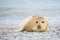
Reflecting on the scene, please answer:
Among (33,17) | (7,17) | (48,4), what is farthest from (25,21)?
(48,4)

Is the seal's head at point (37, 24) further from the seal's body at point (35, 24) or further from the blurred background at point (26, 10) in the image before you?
the blurred background at point (26, 10)

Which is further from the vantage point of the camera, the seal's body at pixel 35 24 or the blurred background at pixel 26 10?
the blurred background at pixel 26 10

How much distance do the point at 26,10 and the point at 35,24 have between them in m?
0.24

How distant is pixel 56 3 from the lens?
1.68 m

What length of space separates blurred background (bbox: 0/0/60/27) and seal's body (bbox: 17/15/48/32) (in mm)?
97

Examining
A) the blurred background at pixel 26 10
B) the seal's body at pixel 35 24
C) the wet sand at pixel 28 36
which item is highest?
the blurred background at pixel 26 10

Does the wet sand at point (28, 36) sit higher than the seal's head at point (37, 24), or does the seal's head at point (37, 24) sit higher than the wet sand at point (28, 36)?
the seal's head at point (37, 24)

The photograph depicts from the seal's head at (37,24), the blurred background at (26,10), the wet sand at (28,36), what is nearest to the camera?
the wet sand at (28,36)

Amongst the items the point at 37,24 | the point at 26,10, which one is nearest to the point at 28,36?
the point at 37,24

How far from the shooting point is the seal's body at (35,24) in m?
1.45

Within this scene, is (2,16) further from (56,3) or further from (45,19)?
(56,3)

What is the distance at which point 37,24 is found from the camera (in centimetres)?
144

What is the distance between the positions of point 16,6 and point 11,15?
111mm

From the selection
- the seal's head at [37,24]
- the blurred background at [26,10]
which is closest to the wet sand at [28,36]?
the seal's head at [37,24]
